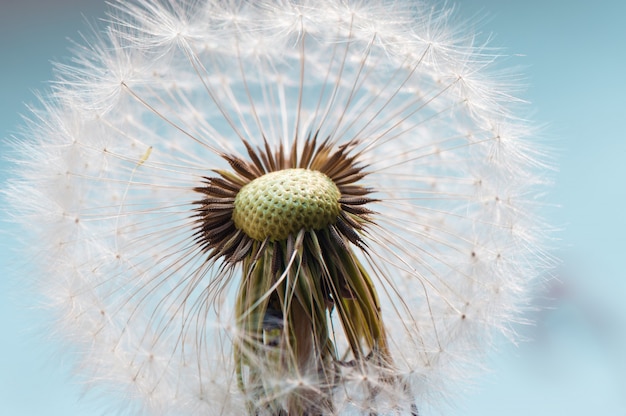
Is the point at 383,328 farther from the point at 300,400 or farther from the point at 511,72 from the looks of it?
A: the point at 511,72

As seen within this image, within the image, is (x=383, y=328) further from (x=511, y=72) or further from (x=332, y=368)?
(x=511, y=72)

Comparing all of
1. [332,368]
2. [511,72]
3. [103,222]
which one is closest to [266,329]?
[332,368]

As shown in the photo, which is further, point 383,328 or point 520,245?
point 520,245

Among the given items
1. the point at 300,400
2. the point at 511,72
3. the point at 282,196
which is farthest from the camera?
the point at 511,72

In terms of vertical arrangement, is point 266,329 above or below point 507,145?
below

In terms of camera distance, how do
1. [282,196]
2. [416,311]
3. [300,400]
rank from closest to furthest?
[300,400] < [282,196] < [416,311]

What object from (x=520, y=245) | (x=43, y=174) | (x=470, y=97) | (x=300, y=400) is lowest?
(x=300, y=400)
